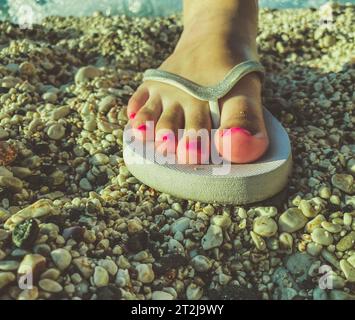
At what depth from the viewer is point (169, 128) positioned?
147cm

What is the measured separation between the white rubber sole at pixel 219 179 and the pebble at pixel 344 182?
121 mm

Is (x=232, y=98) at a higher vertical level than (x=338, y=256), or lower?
higher

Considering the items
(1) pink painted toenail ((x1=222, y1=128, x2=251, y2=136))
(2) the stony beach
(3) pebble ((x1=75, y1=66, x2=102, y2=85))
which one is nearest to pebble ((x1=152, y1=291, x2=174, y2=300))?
(2) the stony beach

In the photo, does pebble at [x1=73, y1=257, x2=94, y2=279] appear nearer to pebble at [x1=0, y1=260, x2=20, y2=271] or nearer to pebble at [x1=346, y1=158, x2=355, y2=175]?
pebble at [x1=0, y1=260, x2=20, y2=271]

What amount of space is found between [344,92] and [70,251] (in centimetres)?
110

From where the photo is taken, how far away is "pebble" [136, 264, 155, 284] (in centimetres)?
118

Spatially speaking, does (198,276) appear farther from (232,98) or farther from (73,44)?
(73,44)

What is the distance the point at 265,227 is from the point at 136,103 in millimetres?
547

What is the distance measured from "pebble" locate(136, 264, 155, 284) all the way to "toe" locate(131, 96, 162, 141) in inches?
16.2

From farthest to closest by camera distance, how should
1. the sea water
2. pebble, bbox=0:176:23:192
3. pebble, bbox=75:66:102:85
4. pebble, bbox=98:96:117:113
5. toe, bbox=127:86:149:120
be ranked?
the sea water
pebble, bbox=75:66:102:85
pebble, bbox=98:96:117:113
toe, bbox=127:86:149:120
pebble, bbox=0:176:23:192

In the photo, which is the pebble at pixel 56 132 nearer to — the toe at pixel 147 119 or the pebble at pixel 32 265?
the toe at pixel 147 119

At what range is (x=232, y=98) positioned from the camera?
1.54 m

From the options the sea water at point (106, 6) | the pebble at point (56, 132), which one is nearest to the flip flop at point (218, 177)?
the pebble at point (56, 132)
